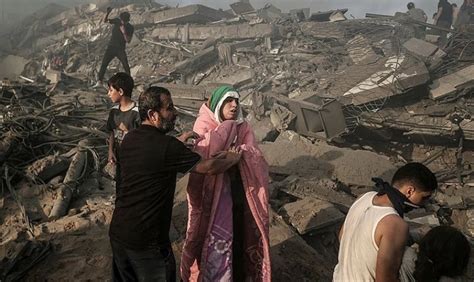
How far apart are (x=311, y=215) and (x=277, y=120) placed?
11.2ft

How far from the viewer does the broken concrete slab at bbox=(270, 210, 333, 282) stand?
356cm

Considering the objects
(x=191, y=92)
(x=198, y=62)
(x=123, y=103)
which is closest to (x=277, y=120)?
(x=191, y=92)

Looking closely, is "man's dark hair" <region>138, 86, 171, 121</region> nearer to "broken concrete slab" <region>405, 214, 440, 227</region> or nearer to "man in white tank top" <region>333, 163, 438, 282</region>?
"man in white tank top" <region>333, 163, 438, 282</region>

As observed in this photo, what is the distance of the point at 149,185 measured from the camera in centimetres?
215

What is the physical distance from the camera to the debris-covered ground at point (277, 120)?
414cm

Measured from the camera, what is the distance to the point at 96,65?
42.8 feet

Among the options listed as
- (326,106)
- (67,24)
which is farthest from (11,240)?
(67,24)

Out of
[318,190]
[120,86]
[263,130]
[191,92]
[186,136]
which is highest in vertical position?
[120,86]

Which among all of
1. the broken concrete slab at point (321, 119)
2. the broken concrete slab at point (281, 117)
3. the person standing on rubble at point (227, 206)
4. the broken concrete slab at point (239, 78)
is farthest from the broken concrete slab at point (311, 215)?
the broken concrete slab at point (239, 78)

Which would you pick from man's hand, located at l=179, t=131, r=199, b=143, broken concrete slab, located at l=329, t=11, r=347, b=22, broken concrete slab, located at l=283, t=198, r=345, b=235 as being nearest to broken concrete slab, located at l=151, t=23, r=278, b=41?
broken concrete slab, located at l=329, t=11, r=347, b=22

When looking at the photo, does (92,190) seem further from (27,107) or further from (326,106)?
(326,106)

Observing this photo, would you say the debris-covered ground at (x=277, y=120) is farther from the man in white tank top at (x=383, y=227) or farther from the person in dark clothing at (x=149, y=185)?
the man in white tank top at (x=383, y=227)

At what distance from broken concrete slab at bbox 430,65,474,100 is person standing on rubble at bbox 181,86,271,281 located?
722 centimetres

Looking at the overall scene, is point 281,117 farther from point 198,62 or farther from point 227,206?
point 198,62
